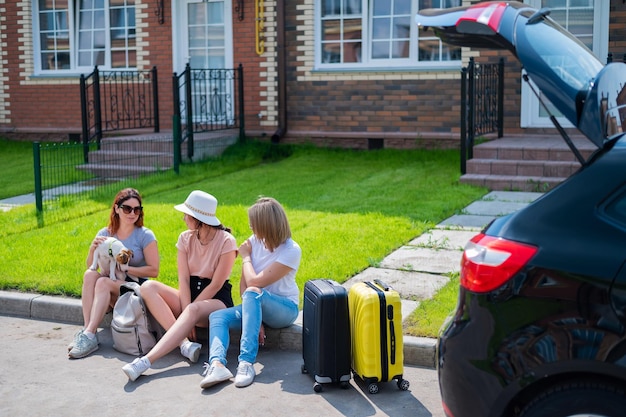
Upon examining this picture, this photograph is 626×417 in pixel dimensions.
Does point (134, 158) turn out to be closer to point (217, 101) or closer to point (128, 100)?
point (217, 101)

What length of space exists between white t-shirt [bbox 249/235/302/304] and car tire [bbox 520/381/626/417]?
261cm

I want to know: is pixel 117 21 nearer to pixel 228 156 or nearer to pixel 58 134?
pixel 58 134

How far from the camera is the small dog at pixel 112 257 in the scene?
6.28 meters

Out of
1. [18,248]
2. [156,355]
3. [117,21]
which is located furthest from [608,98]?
[117,21]

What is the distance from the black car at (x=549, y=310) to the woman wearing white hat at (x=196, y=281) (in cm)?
246

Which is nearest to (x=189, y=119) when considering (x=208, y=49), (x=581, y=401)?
(x=208, y=49)

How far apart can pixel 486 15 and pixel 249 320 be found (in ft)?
7.71

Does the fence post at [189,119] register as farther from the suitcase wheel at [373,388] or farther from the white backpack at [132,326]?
the suitcase wheel at [373,388]

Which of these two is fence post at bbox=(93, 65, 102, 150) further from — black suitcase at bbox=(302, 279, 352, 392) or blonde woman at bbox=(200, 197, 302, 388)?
black suitcase at bbox=(302, 279, 352, 392)

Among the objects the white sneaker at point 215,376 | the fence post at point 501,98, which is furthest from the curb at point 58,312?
the fence post at point 501,98

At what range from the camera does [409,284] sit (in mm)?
7062

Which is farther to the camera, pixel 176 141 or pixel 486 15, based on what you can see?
pixel 176 141

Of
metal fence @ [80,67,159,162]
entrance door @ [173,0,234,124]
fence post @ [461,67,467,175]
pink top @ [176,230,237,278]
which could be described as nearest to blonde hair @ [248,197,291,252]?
pink top @ [176,230,237,278]

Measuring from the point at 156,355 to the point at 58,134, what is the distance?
12554 millimetres
